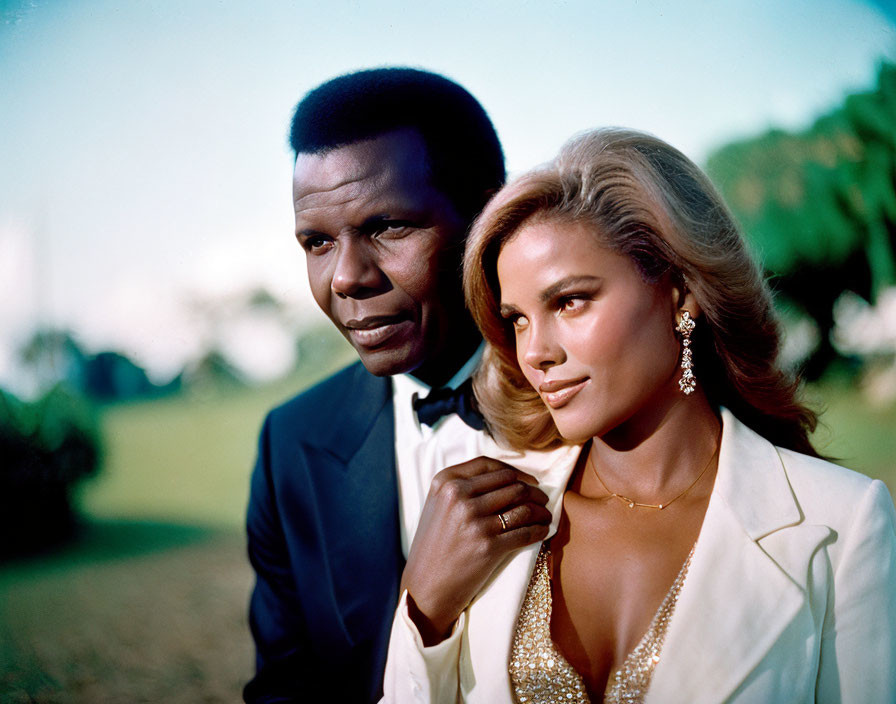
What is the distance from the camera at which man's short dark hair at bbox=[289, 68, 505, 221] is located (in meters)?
1.97

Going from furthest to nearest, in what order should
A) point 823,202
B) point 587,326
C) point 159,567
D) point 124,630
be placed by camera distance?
point 823,202, point 159,567, point 124,630, point 587,326

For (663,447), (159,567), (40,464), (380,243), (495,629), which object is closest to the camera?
(495,629)

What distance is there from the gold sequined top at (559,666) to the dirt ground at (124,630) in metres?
2.13

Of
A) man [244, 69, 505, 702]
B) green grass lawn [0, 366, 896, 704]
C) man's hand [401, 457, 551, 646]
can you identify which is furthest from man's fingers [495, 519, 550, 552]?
green grass lawn [0, 366, 896, 704]

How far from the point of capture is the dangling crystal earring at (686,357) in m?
1.65

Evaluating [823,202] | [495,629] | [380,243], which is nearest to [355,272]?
[380,243]

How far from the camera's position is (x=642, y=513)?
1.78 m

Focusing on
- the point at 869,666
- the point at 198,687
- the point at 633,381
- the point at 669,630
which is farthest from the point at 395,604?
the point at 198,687

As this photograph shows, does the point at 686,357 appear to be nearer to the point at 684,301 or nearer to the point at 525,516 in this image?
the point at 684,301

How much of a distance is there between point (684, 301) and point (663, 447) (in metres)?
0.38

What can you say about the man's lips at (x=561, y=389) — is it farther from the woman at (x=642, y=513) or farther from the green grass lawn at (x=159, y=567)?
the green grass lawn at (x=159, y=567)

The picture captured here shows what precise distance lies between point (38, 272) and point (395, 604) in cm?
211

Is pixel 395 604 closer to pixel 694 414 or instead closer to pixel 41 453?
pixel 694 414

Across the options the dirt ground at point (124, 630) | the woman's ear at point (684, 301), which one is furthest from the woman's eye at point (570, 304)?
the dirt ground at point (124, 630)
